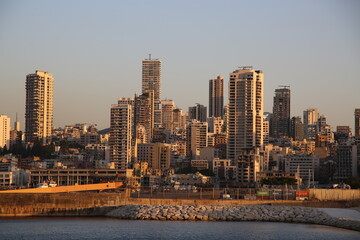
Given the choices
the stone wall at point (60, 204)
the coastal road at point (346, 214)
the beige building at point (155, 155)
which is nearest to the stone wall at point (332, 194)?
the coastal road at point (346, 214)

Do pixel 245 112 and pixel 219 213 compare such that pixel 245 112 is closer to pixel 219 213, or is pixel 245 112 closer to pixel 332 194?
pixel 332 194

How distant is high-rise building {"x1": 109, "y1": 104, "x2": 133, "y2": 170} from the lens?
172 meters

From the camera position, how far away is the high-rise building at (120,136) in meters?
172

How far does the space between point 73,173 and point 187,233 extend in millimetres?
97641

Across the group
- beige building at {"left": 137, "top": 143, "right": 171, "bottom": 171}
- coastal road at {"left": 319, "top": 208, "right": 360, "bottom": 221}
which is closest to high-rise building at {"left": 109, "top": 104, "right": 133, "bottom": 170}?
beige building at {"left": 137, "top": 143, "right": 171, "bottom": 171}

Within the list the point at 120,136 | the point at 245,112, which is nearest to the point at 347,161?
the point at 245,112

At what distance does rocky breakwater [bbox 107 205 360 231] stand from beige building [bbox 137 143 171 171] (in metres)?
124

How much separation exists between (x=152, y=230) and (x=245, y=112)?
12339cm

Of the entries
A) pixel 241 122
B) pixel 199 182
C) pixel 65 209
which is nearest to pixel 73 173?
pixel 199 182

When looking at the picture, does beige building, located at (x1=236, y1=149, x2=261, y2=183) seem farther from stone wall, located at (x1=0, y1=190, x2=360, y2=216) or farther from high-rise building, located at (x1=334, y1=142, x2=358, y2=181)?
stone wall, located at (x1=0, y1=190, x2=360, y2=216)

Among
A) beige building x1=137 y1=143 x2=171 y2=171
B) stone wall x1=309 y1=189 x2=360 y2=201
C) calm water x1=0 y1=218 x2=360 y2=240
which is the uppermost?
beige building x1=137 y1=143 x2=171 y2=171

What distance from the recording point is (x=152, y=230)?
50750 mm

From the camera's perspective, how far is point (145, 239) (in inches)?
1827

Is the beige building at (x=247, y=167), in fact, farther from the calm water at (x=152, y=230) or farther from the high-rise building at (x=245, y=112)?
the calm water at (x=152, y=230)
